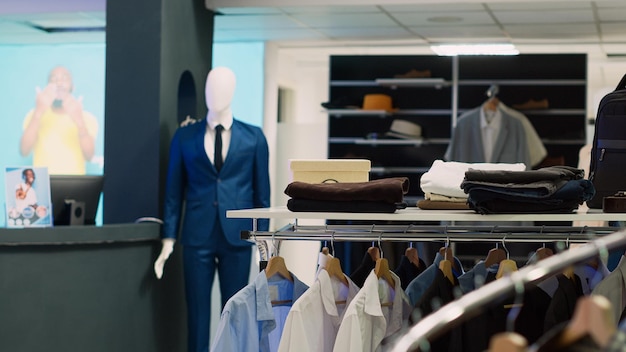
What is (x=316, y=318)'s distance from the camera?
3.10 meters

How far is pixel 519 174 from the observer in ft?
10.3

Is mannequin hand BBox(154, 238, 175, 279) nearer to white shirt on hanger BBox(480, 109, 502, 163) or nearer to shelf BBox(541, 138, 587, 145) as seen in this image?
white shirt on hanger BBox(480, 109, 502, 163)

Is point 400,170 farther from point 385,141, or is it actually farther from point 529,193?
point 529,193

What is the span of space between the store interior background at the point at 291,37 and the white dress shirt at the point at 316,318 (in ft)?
12.4

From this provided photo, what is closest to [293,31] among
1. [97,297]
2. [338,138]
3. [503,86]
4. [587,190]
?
[338,138]

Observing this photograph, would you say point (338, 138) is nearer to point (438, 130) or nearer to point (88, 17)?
point (438, 130)

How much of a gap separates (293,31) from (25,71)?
340 centimetres

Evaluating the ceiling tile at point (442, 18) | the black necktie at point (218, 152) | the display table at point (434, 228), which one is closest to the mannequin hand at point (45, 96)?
the ceiling tile at point (442, 18)

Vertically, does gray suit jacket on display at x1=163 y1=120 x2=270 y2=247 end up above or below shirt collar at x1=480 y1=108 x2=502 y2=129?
below

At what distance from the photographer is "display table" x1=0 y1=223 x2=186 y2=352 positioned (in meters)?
5.09

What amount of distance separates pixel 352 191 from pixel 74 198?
2.78 m

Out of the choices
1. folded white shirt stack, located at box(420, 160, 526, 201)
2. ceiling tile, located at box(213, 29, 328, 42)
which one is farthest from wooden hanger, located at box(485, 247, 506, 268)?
ceiling tile, located at box(213, 29, 328, 42)

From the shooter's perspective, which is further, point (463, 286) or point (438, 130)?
point (438, 130)

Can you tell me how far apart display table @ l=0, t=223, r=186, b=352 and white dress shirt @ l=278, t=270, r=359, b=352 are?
2428mm
